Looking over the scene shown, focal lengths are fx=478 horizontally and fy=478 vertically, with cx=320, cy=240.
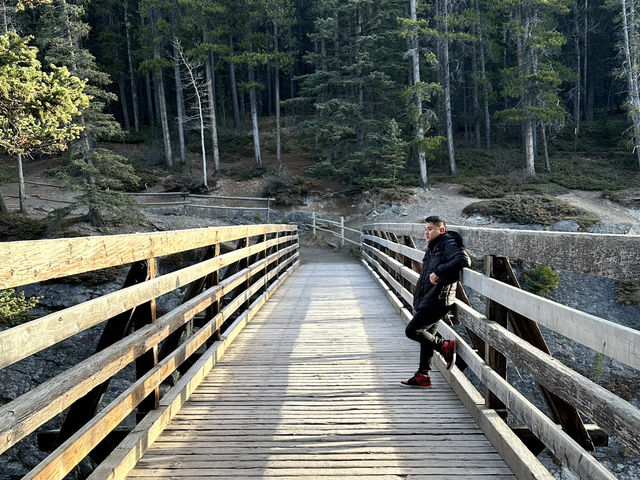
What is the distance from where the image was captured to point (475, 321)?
3.66 metres

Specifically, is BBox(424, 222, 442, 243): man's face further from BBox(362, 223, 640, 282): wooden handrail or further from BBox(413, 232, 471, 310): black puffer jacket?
BBox(362, 223, 640, 282): wooden handrail

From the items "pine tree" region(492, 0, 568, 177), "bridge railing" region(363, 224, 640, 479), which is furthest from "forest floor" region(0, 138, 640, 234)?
"bridge railing" region(363, 224, 640, 479)

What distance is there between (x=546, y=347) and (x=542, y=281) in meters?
15.3

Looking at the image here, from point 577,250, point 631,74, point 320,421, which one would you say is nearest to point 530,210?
point 631,74

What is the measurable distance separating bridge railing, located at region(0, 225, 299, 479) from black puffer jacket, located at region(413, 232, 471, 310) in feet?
6.74

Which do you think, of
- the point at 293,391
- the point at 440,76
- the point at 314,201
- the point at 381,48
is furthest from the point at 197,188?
the point at 293,391

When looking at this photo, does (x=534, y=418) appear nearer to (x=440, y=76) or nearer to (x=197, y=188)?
(x=197, y=188)

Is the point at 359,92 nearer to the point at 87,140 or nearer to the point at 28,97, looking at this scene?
the point at 87,140

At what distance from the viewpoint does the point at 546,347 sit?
2.93 metres

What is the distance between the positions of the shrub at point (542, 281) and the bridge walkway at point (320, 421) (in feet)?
41.4

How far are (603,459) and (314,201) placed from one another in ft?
72.5

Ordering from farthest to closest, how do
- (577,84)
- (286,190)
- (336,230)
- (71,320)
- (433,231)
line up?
(577,84) → (286,190) → (336,230) → (433,231) → (71,320)

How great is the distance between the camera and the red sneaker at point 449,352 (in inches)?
167

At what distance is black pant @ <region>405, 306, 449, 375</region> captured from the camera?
14.0ft
